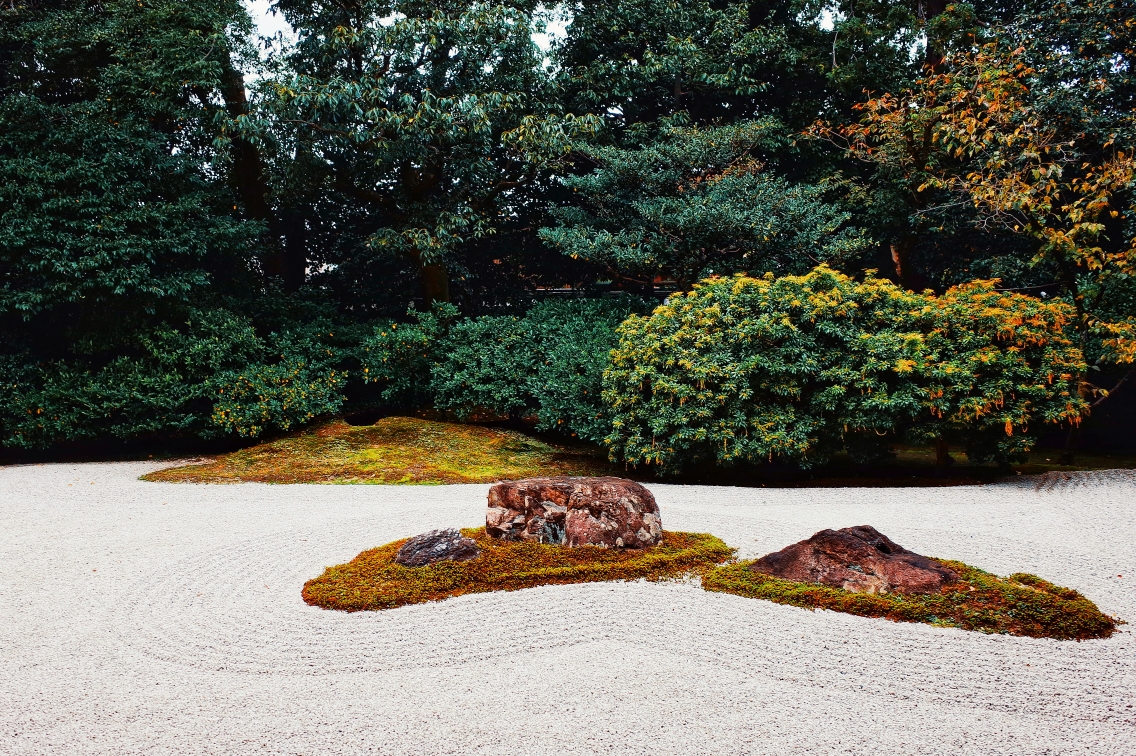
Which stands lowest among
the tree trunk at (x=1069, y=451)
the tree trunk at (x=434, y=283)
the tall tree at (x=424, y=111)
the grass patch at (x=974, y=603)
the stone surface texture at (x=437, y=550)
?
the grass patch at (x=974, y=603)

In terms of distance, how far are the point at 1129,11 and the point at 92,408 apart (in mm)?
14954

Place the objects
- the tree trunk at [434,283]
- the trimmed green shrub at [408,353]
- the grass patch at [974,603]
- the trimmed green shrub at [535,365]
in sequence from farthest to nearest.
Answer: the tree trunk at [434,283], the trimmed green shrub at [408,353], the trimmed green shrub at [535,365], the grass patch at [974,603]

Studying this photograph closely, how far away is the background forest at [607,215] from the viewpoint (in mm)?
8672

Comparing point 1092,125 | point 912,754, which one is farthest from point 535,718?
point 1092,125

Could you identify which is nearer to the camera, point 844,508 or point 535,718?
point 535,718

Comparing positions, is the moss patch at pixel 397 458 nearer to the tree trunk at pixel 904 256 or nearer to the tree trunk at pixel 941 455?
the tree trunk at pixel 941 455

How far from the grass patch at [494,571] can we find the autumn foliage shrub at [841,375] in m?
3.36

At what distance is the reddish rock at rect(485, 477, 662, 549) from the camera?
5.29m

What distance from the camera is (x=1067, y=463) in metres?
10.7

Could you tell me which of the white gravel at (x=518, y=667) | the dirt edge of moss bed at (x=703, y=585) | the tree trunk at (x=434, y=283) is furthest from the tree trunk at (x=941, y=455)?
the tree trunk at (x=434, y=283)

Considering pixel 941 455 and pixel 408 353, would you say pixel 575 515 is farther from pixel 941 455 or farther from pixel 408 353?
pixel 408 353

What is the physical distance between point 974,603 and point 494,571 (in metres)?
2.73

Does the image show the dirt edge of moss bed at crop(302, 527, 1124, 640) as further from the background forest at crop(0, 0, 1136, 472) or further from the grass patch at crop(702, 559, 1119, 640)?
the background forest at crop(0, 0, 1136, 472)

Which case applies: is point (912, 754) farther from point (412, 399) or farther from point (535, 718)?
point (412, 399)
